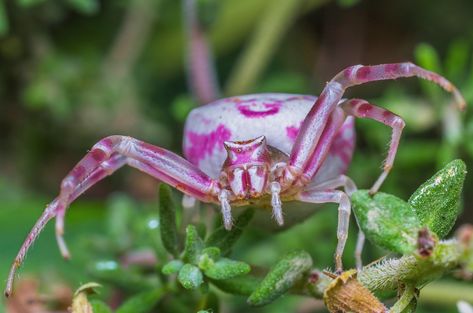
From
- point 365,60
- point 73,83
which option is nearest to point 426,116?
point 365,60

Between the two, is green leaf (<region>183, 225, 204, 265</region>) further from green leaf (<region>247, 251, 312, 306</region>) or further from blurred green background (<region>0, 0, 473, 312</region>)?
blurred green background (<region>0, 0, 473, 312</region>)

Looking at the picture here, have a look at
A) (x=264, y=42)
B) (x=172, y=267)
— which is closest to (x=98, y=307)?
(x=172, y=267)

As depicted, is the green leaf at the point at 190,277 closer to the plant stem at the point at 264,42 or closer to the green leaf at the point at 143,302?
the green leaf at the point at 143,302

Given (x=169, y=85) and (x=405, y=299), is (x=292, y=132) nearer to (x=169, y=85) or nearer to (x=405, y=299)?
(x=405, y=299)

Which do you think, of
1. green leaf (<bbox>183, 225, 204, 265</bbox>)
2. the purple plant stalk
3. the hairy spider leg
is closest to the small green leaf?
Result: green leaf (<bbox>183, 225, 204, 265</bbox>)

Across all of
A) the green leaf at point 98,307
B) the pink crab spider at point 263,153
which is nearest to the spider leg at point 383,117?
the pink crab spider at point 263,153
